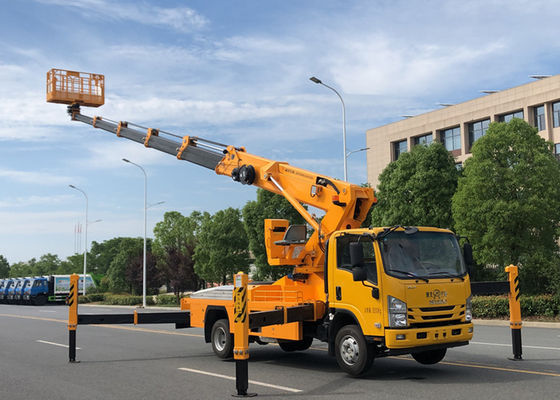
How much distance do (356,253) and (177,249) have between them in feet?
163

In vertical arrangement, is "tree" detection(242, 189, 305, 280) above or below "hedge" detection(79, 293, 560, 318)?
above

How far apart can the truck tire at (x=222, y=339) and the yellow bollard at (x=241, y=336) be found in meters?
3.37

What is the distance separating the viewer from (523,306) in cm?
2198

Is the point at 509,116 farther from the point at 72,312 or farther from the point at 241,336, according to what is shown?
the point at 241,336

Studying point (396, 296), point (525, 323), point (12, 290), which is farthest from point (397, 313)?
point (12, 290)

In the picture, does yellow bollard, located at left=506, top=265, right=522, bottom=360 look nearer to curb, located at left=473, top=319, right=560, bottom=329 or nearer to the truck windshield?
the truck windshield

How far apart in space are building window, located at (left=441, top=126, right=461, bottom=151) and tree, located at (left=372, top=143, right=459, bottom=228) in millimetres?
25241

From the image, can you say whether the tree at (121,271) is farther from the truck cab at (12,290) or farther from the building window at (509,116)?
the building window at (509,116)

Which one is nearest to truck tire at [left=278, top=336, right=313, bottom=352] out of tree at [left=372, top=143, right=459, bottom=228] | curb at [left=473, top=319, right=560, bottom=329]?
curb at [left=473, top=319, right=560, bottom=329]

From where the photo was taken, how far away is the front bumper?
901cm

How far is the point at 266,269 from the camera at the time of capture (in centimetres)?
3803

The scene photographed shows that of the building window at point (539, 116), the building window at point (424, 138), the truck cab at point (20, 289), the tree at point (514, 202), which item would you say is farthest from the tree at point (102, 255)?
the tree at point (514, 202)

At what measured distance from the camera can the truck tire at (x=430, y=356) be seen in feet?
34.3

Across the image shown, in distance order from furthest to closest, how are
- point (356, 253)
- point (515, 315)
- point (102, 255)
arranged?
point (102, 255) < point (515, 315) < point (356, 253)
